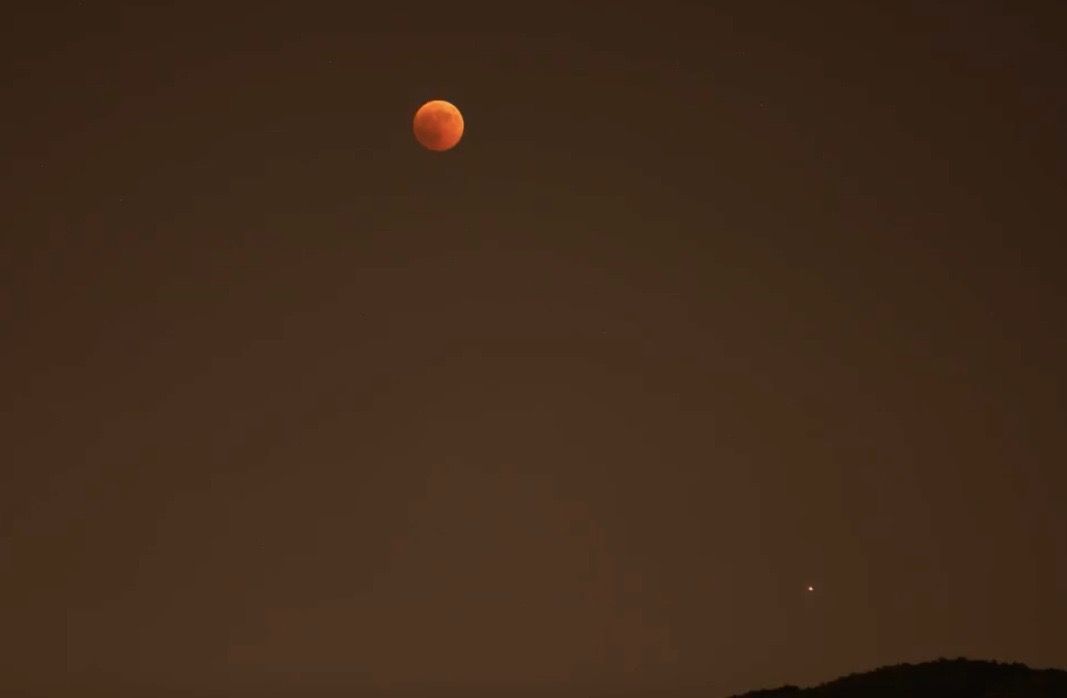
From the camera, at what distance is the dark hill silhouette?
5684cm

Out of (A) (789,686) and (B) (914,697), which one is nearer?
(B) (914,697)

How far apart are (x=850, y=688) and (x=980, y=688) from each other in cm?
581

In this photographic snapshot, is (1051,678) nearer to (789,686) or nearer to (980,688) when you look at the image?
(980,688)

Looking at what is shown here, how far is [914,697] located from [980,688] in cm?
260

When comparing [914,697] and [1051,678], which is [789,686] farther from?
[1051,678]

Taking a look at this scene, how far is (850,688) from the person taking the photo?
6278cm

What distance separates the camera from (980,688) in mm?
59062

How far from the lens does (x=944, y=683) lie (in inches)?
2402

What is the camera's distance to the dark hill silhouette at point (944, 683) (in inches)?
2238

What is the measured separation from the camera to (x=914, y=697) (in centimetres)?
5953

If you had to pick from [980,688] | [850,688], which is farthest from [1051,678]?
[850,688]

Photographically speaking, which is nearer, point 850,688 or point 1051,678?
point 1051,678

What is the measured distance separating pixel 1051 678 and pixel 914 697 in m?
5.33

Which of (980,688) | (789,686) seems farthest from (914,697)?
(789,686)
